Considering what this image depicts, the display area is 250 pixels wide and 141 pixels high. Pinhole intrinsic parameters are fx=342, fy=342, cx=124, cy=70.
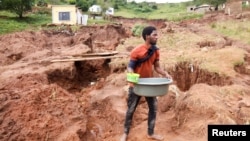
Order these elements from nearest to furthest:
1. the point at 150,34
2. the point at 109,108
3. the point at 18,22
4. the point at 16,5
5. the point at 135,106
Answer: the point at 150,34 → the point at 135,106 → the point at 109,108 → the point at 18,22 → the point at 16,5

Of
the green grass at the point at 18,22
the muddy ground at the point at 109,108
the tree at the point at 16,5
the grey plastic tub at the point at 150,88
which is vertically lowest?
the muddy ground at the point at 109,108

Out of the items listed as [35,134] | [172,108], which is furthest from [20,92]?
[172,108]

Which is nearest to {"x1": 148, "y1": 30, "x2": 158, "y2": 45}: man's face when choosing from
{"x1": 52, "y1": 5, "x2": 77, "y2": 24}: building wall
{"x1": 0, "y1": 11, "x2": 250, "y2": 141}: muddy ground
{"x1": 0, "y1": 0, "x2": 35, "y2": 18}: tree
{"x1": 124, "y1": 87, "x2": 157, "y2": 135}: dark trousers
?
{"x1": 124, "y1": 87, "x2": 157, "y2": 135}: dark trousers

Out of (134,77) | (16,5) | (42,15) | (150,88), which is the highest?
(16,5)

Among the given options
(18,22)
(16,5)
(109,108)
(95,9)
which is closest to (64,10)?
(16,5)

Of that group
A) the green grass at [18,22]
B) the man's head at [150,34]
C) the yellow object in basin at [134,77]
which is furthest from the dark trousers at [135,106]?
the green grass at [18,22]

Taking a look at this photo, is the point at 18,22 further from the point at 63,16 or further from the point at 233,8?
the point at 233,8

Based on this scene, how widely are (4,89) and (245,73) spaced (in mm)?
6385

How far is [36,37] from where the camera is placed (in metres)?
19.2

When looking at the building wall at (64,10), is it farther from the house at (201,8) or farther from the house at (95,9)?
the house at (201,8)

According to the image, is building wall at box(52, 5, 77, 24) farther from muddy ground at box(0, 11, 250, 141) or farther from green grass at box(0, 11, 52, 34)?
muddy ground at box(0, 11, 250, 141)

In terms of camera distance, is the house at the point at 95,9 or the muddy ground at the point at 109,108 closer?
the muddy ground at the point at 109,108

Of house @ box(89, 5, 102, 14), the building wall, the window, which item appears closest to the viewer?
the building wall

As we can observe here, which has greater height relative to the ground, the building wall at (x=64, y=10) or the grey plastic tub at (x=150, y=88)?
the building wall at (x=64, y=10)
